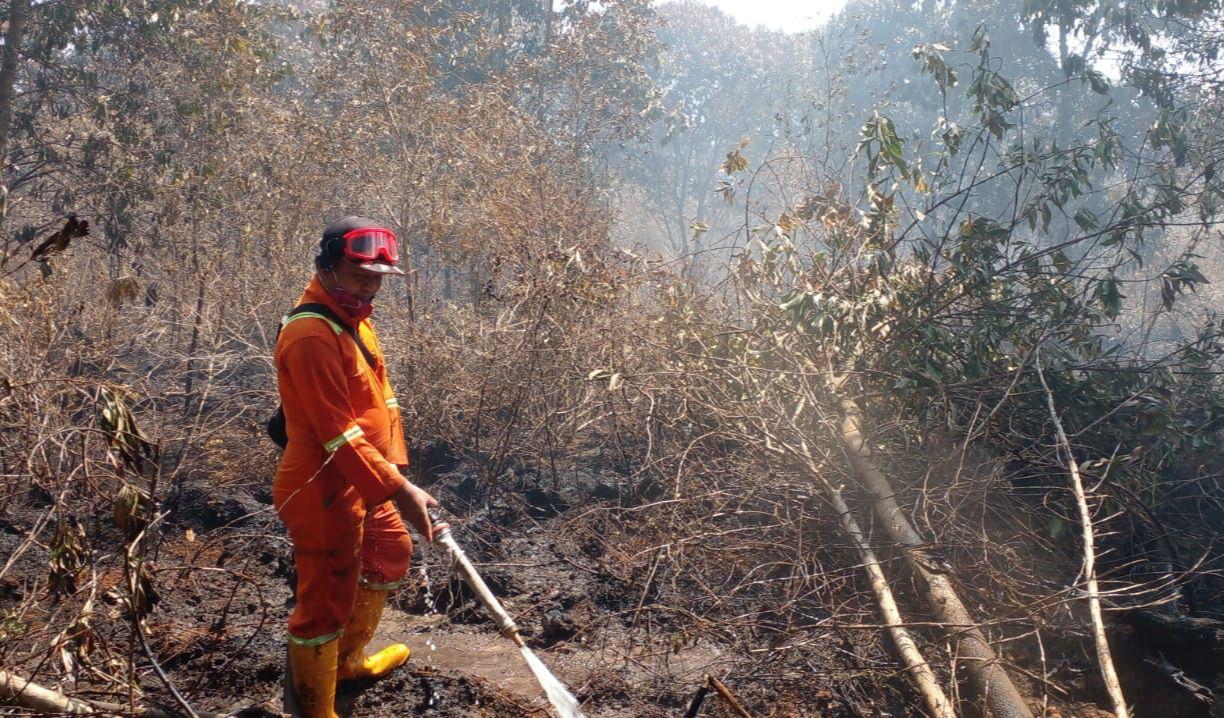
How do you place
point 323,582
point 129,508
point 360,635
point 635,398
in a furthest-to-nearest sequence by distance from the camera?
point 635,398 < point 360,635 < point 323,582 < point 129,508

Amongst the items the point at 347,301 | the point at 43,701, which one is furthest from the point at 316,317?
the point at 43,701

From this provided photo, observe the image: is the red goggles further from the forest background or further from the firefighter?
the forest background

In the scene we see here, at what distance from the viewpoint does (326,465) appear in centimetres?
267

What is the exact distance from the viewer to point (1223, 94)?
8391 millimetres

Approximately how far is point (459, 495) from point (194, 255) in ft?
11.3

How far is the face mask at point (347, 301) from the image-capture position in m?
2.80

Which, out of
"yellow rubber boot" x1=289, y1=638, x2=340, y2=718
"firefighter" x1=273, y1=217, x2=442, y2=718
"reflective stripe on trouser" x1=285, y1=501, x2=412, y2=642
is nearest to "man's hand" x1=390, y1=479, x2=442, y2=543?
"firefighter" x1=273, y1=217, x2=442, y2=718

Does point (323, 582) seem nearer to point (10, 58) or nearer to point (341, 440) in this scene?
point (341, 440)

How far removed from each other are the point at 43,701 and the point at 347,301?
1420mm

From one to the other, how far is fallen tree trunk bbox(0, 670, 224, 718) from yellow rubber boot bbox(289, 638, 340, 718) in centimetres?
41

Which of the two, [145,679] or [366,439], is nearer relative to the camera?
[366,439]

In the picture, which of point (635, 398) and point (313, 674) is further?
point (635, 398)

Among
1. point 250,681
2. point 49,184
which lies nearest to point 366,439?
point 250,681

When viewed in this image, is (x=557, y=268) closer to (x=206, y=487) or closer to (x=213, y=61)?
(x=206, y=487)
